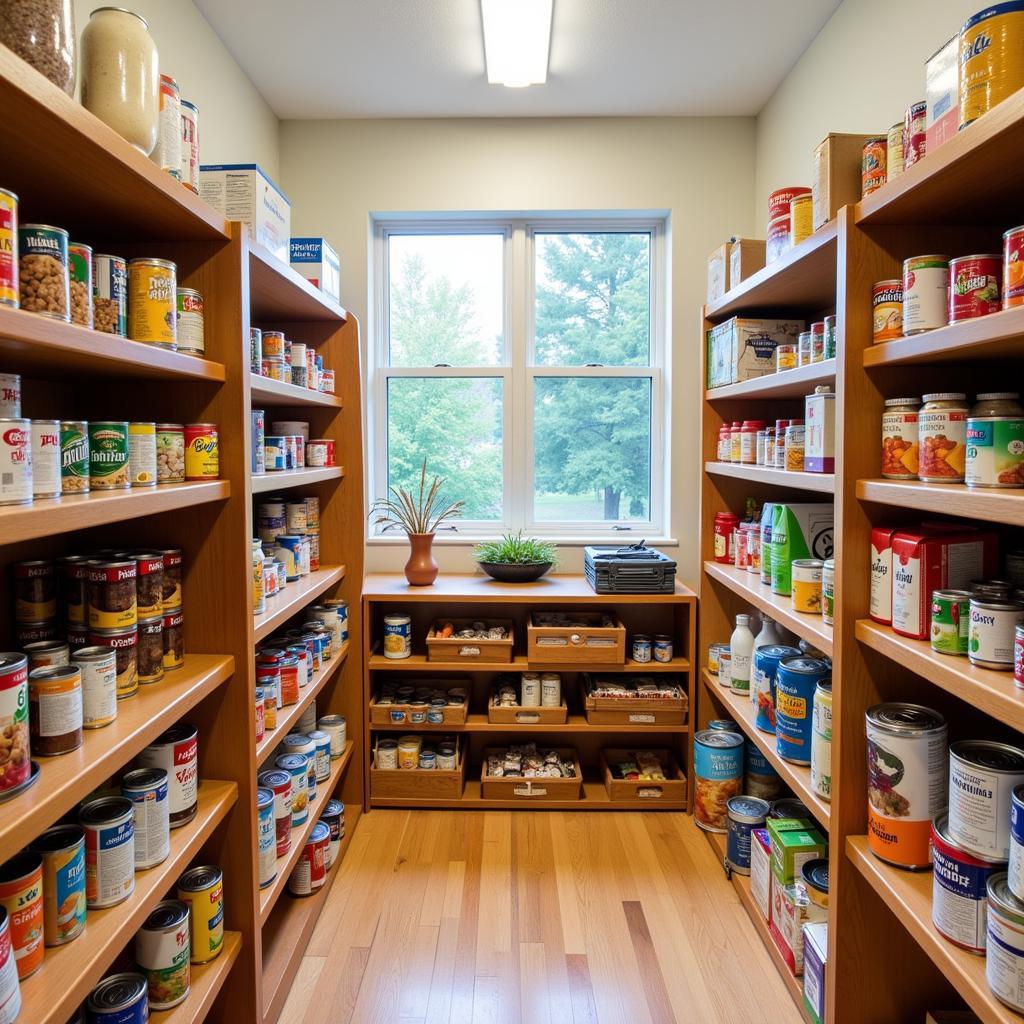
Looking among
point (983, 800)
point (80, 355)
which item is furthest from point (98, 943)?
point (983, 800)

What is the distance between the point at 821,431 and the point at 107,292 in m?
1.54

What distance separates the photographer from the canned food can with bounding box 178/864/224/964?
1.46 m

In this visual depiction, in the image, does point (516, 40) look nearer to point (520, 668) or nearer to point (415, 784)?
point (520, 668)

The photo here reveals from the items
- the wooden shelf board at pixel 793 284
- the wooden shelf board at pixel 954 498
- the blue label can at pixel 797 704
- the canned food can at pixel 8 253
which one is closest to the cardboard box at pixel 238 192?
the canned food can at pixel 8 253

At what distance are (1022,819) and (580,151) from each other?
285 cm

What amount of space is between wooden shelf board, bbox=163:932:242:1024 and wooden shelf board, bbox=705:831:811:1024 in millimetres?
1336

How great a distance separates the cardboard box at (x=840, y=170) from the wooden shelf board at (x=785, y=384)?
13.7 inches

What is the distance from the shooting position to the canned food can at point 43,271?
99 centimetres

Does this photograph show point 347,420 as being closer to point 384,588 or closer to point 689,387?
point 384,588

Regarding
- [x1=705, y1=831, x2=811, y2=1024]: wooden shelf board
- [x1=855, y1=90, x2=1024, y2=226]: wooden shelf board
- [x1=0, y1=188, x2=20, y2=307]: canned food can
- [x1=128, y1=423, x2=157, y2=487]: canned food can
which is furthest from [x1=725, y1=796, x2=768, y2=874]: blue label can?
[x1=0, y1=188, x2=20, y2=307]: canned food can

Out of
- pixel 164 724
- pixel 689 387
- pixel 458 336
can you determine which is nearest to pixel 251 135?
pixel 458 336

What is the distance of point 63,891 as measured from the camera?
42.8 inches

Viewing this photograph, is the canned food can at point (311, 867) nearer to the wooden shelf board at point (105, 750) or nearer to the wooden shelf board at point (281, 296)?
the wooden shelf board at point (105, 750)

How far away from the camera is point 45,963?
104 cm
